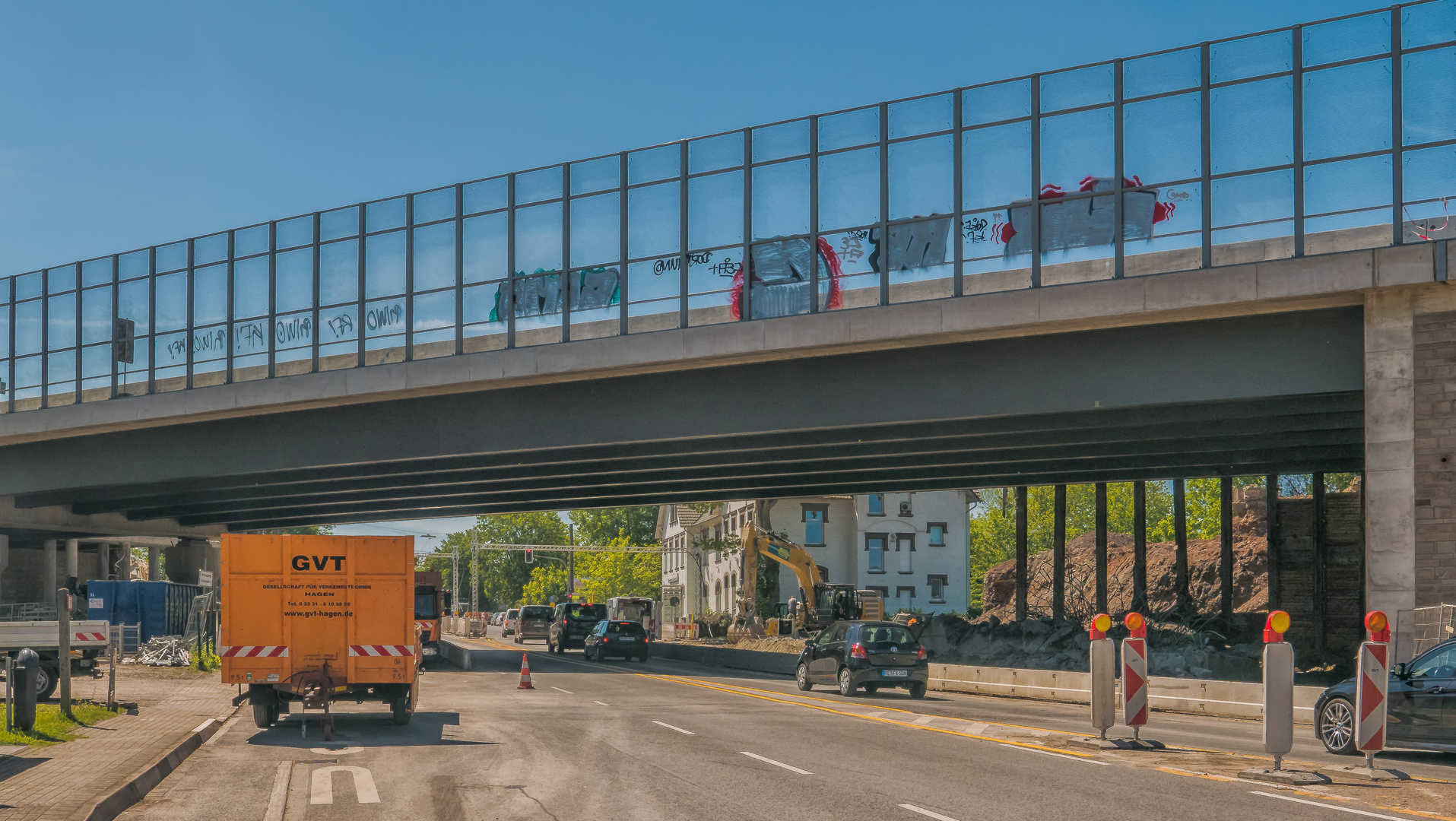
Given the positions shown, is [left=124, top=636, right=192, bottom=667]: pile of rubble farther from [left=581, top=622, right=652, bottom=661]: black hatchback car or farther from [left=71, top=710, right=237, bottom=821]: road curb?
[left=71, top=710, right=237, bottom=821]: road curb

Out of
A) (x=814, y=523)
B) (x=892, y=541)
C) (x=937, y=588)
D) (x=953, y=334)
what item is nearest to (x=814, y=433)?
(x=953, y=334)

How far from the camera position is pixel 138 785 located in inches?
476

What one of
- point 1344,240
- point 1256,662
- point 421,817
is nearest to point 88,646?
point 421,817

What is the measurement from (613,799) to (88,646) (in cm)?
1651

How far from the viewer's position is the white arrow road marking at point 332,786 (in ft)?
38.8

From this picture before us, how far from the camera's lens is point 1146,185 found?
2536cm

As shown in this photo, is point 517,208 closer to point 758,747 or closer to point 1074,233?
point 1074,233

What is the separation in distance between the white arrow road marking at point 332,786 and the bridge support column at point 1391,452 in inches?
620

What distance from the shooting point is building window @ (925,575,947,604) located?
8944 centimetres

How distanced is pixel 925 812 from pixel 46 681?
1714 centimetres

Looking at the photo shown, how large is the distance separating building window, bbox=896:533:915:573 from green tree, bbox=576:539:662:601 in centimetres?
4063

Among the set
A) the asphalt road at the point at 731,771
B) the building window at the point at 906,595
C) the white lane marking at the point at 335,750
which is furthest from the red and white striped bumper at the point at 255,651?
the building window at the point at 906,595

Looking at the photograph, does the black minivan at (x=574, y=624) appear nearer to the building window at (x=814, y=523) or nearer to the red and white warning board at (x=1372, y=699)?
the building window at (x=814, y=523)

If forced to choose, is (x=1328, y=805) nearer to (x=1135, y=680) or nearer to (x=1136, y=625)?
(x=1136, y=625)
